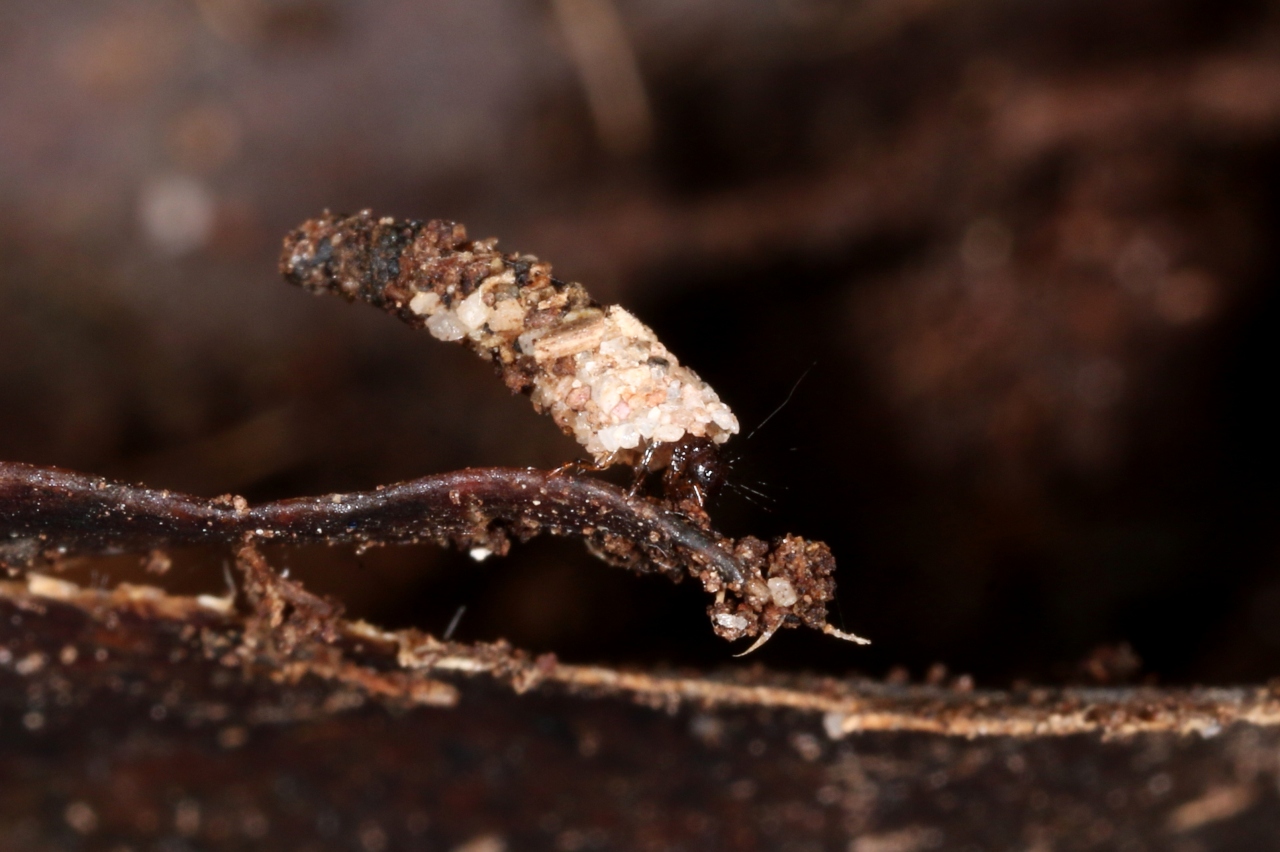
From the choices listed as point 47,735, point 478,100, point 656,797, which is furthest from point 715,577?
point 478,100

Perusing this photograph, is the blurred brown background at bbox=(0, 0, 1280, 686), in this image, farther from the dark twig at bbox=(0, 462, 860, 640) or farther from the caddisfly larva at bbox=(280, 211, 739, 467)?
the dark twig at bbox=(0, 462, 860, 640)

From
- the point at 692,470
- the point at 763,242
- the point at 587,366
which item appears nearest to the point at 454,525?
the point at 587,366

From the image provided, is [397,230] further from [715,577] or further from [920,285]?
[920,285]

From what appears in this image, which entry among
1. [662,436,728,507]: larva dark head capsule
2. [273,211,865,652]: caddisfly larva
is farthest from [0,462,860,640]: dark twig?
[662,436,728,507]: larva dark head capsule

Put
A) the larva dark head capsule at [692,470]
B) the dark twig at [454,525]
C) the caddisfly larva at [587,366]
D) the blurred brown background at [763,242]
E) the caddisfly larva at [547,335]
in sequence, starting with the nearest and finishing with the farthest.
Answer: the dark twig at [454,525] < the caddisfly larva at [587,366] < the caddisfly larva at [547,335] < the larva dark head capsule at [692,470] < the blurred brown background at [763,242]

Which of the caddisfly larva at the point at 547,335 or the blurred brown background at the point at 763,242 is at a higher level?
the blurred brown background at the point at 763,242

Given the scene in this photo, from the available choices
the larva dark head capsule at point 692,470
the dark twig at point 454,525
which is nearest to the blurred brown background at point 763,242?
the larva dark head capsule at point 692,470

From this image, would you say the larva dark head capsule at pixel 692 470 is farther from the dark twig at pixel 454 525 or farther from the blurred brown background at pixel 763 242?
the blurred brown background at pixel 763 242

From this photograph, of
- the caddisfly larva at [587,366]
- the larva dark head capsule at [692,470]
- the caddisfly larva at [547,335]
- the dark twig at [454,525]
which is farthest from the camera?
the larva dark head capsule at [692,470]
